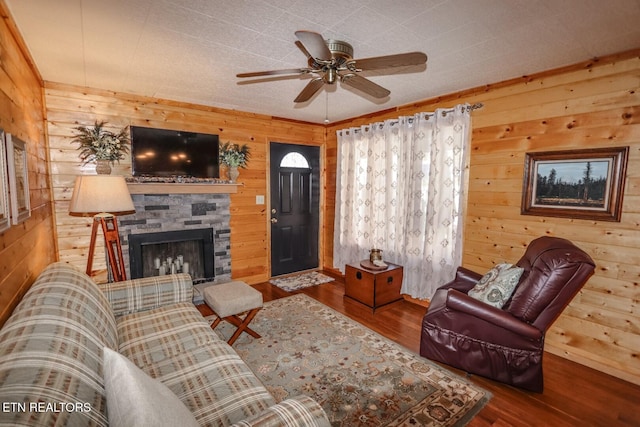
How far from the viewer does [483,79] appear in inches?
111

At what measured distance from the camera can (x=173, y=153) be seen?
3.46 meters

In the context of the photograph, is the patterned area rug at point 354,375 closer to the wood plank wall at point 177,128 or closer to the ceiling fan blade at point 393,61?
the wood plank wall at point 177,128

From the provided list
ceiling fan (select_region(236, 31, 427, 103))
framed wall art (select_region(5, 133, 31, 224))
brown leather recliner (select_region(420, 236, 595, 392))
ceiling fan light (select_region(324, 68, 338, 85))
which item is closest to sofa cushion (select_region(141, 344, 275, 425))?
framed wall art (select_region(5, 133, 31, 224))

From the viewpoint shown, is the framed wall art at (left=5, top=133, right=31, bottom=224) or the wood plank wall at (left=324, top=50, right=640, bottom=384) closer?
the framed wall art at (left=5, top=133, right=31, bottom=224)

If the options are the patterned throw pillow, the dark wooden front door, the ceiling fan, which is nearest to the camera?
the ceiling fan

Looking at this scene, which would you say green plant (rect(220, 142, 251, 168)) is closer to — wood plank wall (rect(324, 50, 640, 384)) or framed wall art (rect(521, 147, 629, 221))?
wood plank wall (rect(324, 50, 640, 384))

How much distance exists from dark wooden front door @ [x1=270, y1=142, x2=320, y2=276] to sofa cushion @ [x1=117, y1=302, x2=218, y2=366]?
2.41 meters

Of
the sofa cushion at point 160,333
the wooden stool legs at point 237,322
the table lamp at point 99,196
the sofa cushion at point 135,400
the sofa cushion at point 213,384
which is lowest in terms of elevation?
the wooden stool legs at point 237,322

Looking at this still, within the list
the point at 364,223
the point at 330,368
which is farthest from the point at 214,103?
the point at 330,368

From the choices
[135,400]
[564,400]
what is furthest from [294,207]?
[135,400]

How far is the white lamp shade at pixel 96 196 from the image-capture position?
230 cm

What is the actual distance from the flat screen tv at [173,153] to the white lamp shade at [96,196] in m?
0.93

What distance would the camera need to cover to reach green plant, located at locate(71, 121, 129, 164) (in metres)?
3.04

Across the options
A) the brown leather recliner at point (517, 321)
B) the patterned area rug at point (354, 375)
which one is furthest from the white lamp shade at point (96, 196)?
the brown leather recliner at point (517, 321)
